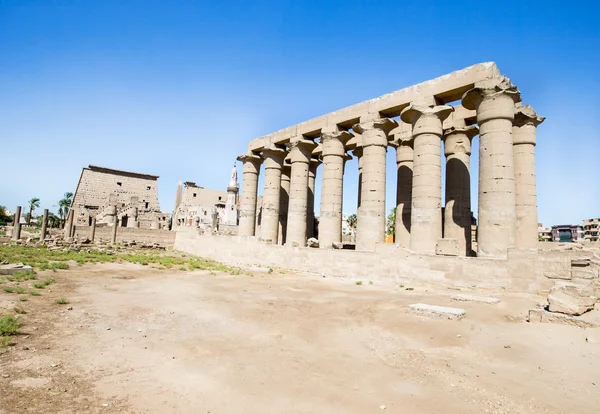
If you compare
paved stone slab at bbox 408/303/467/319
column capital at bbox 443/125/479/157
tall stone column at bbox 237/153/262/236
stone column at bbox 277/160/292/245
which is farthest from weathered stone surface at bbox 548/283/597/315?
stone column at bbox 277/160/292/245

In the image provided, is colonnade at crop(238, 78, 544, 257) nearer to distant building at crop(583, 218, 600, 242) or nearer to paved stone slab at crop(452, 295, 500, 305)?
paved stone slab at crop(452, 295, 500, 305)

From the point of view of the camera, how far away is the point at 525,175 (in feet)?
52.5

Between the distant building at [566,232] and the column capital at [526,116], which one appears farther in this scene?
the distant building at [566,232]

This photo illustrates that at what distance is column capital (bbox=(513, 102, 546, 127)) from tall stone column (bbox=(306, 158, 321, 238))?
49.4 ft

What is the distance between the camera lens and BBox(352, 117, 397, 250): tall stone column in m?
18.1

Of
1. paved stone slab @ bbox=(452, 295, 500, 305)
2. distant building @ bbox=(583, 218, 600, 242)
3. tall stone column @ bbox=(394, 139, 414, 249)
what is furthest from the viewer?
distant building @ bbox=(583, 218, 600, 242)

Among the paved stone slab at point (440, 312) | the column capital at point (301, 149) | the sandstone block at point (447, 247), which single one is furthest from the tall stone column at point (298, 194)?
the paved stone slab at point (440, 312)

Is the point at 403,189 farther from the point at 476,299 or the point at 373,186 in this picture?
the point at 476,299

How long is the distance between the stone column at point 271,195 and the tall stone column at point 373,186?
7977mm

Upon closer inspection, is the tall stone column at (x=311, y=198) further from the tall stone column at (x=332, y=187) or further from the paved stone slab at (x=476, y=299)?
the paved stone slab at (x=476, y=299)

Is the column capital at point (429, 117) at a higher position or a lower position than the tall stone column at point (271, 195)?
higher

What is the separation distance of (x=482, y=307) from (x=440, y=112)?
32.6 ft

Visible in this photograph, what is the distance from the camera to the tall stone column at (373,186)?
18.1 metres

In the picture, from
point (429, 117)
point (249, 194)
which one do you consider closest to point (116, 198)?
point (249, 194)
